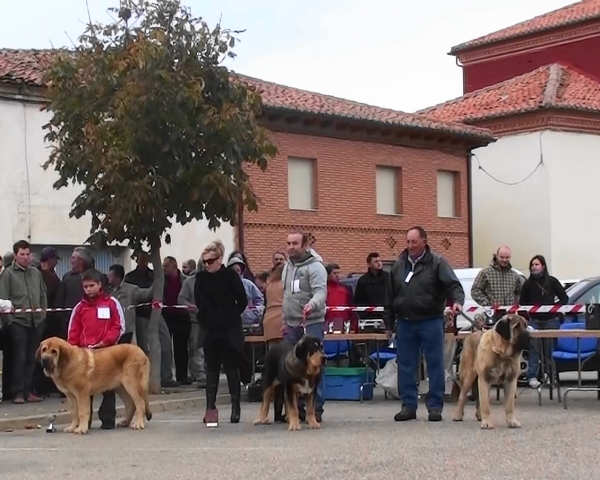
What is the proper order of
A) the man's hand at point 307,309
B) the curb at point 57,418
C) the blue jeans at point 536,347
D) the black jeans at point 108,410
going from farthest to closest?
the blue jeans at point 536,347
the curb at point 57,418
the black jeans at point 108,410
the man's hand at point 307,309

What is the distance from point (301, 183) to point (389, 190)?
3.53m

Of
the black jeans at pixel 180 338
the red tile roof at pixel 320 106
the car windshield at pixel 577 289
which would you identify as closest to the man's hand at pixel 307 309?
the black jeans at pixel 180 338

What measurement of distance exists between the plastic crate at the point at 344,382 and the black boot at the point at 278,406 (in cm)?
287

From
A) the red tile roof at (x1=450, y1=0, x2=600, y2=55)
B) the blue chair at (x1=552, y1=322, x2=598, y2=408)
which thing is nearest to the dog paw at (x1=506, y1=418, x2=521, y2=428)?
the blue chair at (x1=552, y1=322, x2=598, y2=408)

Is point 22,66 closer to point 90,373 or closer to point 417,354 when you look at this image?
point 90,373

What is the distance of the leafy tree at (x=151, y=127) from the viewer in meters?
16.0

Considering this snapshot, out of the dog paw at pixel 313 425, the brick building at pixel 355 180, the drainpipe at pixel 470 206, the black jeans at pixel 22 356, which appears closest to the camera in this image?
the dog paw at pixel 313 425

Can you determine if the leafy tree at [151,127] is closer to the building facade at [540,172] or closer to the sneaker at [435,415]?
the sneaker at [435,415]

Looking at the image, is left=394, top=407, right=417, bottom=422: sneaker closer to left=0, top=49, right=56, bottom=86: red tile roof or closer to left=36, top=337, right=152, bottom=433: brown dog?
left=36, top=337, right=152, bottom=433: brown dog

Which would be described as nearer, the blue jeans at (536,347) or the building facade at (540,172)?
the blue jeans at (536,347)

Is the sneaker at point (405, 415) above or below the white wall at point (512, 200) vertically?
below

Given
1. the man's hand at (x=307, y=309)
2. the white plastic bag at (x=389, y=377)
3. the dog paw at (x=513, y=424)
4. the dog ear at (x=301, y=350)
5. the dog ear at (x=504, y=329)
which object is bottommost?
the dog paw at (x=513, y=424)

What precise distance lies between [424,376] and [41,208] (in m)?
11.2

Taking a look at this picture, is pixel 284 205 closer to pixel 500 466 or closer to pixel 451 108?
pixel 451 108
